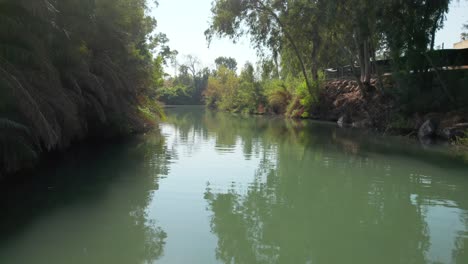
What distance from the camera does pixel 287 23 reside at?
35000 millimetres

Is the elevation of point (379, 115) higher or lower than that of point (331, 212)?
higher

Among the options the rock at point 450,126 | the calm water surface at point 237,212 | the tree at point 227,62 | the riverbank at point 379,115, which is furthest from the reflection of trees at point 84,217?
the tree at point 227,62

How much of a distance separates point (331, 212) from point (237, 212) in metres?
1.84

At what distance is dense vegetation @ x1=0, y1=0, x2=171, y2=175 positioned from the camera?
7.86 meters

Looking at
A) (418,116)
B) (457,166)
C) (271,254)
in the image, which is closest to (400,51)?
(418,116)

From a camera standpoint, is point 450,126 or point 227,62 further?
point 227,62

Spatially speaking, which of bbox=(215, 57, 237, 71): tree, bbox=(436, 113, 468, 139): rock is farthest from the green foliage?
bbox=(215, 57, 237, 71): tree

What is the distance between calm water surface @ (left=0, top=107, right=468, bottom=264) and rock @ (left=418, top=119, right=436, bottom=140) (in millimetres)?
7781

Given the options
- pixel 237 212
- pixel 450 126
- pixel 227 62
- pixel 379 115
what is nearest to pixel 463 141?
pixel 450 126

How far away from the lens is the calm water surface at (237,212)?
225 inches

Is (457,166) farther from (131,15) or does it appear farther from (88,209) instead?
(131,15)

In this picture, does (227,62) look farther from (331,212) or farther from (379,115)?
(331,212)

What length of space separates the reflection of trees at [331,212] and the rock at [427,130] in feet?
27.7

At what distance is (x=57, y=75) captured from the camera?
399 inches
